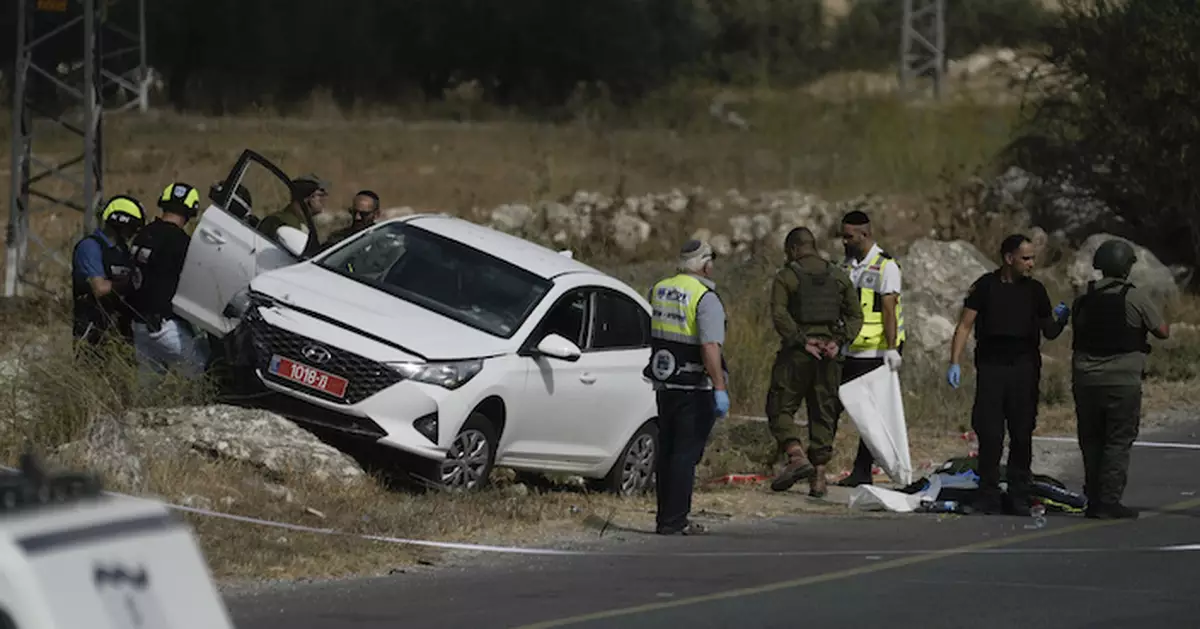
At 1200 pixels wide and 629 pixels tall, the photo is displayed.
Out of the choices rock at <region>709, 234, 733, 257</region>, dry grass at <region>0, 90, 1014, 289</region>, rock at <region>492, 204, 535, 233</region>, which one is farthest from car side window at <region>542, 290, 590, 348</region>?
dry grass at <region>0, 90, 1014, 289</region>

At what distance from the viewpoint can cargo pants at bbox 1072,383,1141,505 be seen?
12.7 meters

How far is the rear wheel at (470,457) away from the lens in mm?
12703

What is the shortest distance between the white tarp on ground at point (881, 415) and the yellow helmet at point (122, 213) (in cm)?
503

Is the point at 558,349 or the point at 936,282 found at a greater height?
the point at 936,282

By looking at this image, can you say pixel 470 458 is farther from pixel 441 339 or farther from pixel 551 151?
pixel 551 151

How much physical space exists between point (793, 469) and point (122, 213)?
4963mm

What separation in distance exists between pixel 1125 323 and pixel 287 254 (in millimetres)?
5625

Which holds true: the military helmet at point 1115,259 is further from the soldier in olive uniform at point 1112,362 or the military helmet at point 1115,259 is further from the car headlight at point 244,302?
the car headlight at point 244,302

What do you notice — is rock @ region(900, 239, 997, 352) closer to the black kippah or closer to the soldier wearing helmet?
the black kippah

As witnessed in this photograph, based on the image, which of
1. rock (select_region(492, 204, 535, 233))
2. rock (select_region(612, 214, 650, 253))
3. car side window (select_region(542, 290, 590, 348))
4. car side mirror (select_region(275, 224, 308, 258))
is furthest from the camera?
rock (select_region(492, 204, 535, 233))

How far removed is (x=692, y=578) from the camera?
1070 cm

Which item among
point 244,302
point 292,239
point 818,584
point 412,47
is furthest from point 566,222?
point 412,47

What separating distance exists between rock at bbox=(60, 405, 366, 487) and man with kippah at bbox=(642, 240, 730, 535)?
6.62 feet

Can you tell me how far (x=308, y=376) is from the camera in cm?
1271
